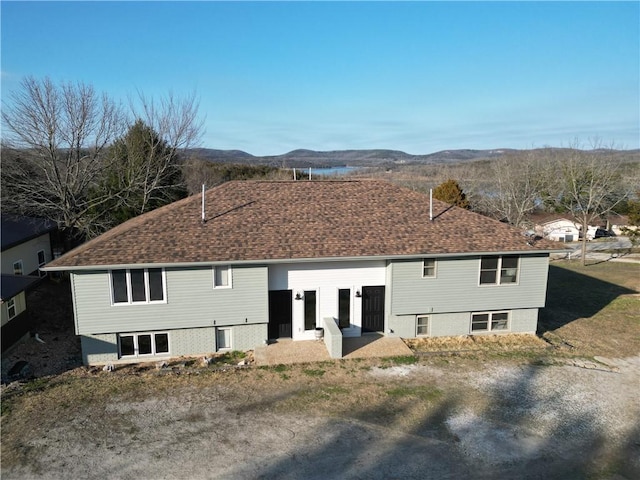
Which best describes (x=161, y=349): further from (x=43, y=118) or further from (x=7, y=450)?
(x=43, y=118)

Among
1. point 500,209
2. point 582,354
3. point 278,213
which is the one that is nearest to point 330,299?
point 278,213

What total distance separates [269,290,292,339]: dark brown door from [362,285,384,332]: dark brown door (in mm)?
2974

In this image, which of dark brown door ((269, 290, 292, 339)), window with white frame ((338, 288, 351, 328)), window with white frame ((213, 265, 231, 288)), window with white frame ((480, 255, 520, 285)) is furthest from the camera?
window with white frame ((480, 255, 520, 285))

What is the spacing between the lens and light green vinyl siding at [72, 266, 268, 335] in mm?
14586

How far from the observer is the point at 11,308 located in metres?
16.1

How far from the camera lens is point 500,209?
4812 cm

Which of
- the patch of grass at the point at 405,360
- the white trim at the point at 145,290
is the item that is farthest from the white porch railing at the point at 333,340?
the white trim at the point at 145,290

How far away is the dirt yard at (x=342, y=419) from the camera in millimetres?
9859

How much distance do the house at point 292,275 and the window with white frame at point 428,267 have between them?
0.04m

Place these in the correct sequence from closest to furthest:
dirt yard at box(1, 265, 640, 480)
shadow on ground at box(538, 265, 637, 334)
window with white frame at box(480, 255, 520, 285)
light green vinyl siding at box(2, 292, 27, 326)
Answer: dirt yard at box(1, 265, 640, 480) → light green vinyl siding at box(2, 292, 27, 326) → window with white frame at box(480, 255, 520, 285) → shadow on ground at box(538, 265, 637, 334)

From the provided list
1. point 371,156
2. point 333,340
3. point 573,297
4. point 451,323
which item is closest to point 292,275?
point 333,340

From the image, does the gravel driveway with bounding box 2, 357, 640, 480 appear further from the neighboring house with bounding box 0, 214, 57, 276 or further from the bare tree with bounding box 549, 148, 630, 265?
the bare tree with bounding box 549, 148, 630, 265

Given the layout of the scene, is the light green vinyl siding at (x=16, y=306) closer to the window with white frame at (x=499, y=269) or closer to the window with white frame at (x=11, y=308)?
the window with white frame at (x=11, y=308)

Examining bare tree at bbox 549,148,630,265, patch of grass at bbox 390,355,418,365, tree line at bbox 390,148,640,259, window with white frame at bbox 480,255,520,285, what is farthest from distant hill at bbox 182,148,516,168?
patch of grass at bbox 390,355,418,365
